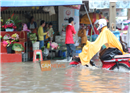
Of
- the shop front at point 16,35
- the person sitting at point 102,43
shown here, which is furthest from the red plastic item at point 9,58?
the person sitting at point 102,43

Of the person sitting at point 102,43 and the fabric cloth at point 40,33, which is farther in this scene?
the fabric cloth at point 40,33

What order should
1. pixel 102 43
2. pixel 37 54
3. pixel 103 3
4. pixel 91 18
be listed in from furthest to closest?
pixel 91 18 → pixel 37 54 → pixel 103 3 → pixel 102 43

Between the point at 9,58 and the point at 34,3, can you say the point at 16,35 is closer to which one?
the point at 9,58

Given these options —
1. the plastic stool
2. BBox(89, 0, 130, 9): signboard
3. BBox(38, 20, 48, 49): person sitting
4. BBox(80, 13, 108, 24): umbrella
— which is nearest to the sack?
BBox(89, 0, 130, 9): signboard

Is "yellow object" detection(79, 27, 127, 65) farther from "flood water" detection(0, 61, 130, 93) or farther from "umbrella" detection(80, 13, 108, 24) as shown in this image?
"umbrella" detection(80, 13, 108, 24)

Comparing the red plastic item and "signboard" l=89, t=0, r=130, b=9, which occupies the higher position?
"signboard" l=89, t=0, r=130, b=9

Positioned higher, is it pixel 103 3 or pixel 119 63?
pixel 103 3

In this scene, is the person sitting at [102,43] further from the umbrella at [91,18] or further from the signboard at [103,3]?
the umbrella at [91,18]

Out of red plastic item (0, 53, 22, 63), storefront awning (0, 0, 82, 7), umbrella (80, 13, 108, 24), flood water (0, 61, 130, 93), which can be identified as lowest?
flood water (0, 61, 130, 93)

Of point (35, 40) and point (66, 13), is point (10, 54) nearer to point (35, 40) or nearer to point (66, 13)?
point (35, 40)

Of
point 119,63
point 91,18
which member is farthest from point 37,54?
point 119,63

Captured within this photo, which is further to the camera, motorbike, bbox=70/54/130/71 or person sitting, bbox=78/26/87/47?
person sitting, bbox=78/26/87/47

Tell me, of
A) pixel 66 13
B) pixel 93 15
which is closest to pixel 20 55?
pixel 66 13

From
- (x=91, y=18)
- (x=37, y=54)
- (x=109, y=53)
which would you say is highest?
(x=91, y=18)
